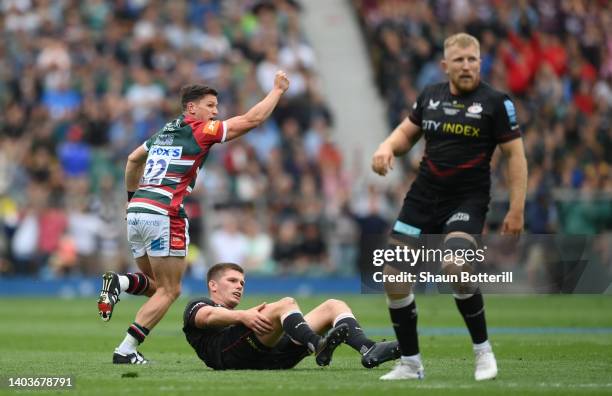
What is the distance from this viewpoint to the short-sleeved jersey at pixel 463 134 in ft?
32.4

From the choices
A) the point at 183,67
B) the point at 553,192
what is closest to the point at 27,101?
the point at 183,67

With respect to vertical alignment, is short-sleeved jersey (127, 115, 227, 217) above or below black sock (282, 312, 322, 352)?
above

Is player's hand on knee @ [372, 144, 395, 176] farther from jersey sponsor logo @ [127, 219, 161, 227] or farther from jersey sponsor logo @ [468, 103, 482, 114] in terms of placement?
jersey sponsor logo @ [127, 219, 161, 227]

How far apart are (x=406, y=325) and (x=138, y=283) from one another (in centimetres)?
339

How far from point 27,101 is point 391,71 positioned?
26.3 ft

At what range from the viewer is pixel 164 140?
11914mm

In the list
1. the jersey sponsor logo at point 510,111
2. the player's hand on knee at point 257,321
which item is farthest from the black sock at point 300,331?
Answer: the jersey sponsor logo at point 510,111

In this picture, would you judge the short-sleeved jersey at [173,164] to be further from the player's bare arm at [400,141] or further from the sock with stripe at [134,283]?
the player's bare arm at [400,141]

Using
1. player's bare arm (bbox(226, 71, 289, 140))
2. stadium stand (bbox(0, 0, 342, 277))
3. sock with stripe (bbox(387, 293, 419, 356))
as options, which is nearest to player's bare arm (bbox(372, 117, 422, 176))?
sock with stripe (bbox(387, 293, 419, 356))

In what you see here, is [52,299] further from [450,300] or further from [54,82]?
[450,300]

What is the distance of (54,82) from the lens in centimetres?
2692

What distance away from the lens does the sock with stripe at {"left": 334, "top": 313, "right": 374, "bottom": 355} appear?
10.8 metres

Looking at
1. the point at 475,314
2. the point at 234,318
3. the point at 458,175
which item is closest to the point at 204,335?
the point at 234,318

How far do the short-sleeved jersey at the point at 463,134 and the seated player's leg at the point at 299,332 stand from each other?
1.39 meters
